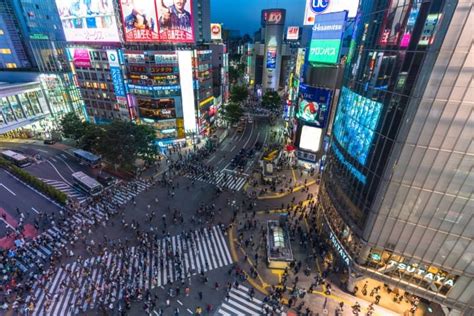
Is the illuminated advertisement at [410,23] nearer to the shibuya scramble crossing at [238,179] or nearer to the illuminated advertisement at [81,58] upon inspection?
the shibuya scramble crossing at [238,179]

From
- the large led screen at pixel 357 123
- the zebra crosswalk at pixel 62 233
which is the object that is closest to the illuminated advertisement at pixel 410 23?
the large led screen at pixel 357 123

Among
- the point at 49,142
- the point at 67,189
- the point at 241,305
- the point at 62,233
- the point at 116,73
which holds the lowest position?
the point at 241,305

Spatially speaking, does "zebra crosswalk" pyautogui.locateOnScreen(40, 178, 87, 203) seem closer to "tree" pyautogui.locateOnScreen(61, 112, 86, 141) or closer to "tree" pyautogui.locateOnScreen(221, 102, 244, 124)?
"tree" pyautogui.locateOnScreen(61, 112, 86, 141)

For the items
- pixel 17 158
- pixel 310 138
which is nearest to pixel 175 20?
pixel 310 138

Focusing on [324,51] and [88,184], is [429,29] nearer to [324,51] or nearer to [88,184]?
[324,51]

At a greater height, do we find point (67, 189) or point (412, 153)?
point (412, 153)

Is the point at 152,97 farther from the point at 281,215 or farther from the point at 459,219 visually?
the point at 459,219

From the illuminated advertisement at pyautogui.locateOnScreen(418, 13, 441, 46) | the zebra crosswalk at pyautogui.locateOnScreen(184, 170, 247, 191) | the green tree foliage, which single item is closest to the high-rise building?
the illuminated advertisement at pyautogui.locateOnScreen(418, 13, 441, 46)

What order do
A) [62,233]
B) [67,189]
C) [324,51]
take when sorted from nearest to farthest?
[62,233] < [324,51] < [67,189]
